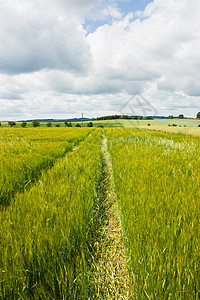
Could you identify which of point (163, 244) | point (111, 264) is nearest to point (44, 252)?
point (111, 264)

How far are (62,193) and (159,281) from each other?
1591 millimetres

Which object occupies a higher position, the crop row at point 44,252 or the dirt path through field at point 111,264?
the crop row at point 44,252

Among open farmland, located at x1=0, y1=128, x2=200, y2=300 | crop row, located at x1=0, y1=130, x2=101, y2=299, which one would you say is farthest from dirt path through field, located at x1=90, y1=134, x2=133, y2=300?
crop row, located at x1=0, y1=130, x2=101, y2=299

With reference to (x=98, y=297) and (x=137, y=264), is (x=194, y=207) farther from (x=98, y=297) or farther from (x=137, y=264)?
(x=98, y=297)

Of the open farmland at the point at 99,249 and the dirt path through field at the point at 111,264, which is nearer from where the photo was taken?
the open farmland at the point at 99,249

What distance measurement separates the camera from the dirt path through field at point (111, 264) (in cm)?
132

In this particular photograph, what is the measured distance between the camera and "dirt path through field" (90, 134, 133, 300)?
4.34 ft

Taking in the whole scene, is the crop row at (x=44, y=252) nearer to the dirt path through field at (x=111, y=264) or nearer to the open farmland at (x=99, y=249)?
the open farmland at (x=99, y=249)

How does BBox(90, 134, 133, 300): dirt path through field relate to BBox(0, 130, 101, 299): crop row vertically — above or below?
below

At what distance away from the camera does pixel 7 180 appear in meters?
2.82

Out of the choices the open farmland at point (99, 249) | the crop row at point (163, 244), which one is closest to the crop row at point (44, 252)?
the open farmland at point (99, 249)

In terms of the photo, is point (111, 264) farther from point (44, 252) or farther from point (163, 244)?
point (44, 252)

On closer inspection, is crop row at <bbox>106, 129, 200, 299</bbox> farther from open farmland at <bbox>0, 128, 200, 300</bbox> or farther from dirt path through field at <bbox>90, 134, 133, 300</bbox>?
dirt path through field at <bbox>90, 134, 133, 300</bbox>

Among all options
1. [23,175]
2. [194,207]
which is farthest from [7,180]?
[194,207]
